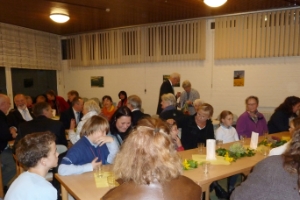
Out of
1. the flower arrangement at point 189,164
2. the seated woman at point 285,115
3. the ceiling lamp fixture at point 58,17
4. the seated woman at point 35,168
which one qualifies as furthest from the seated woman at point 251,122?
the ceiling lamp fixture at point 58,17

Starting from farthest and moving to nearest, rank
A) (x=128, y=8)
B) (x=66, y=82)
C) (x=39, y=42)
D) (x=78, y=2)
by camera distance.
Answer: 1. (x=66, y=82)
2. (x=39, y=42)
3. (x=128, y=8)
4. (x=78, y=2)

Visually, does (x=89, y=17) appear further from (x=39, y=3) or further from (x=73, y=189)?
(x=73, y=189)

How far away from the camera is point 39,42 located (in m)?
7.59

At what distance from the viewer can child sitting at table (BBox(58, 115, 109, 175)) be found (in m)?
2.23

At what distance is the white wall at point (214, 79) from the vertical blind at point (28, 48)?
3.62ft

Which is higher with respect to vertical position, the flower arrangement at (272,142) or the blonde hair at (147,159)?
the blonde hair at (147,159)

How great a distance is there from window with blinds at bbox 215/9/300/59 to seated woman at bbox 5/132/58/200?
4.99 meters

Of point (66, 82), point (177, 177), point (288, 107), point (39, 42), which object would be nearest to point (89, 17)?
point (39, 42)

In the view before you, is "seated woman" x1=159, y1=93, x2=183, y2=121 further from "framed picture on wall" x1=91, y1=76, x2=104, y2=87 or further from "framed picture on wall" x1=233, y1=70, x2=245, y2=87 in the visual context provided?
"framed picture on wall" x1=91, y1=76, x2=104, y2=87

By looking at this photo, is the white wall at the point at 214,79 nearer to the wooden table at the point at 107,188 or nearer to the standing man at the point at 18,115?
the standing man at the point at 18,115

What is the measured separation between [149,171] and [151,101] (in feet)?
19.4

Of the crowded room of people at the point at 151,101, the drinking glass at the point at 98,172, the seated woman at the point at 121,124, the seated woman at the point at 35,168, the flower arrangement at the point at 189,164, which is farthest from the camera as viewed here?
the seated woman at the point at 121,124

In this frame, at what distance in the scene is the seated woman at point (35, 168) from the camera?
66.6 inches

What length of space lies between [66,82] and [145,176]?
25.8ft
